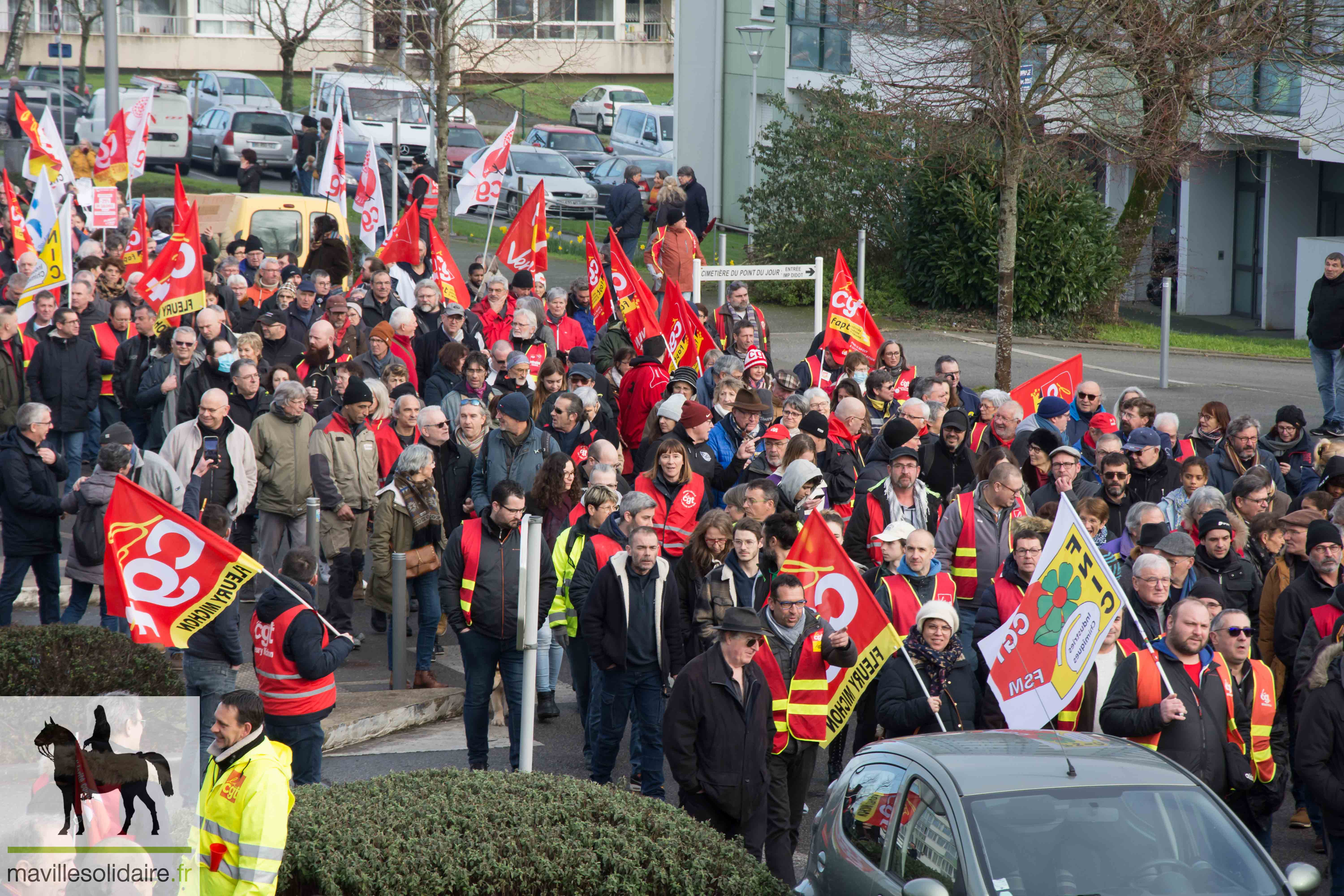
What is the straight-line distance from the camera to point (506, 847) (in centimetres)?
620

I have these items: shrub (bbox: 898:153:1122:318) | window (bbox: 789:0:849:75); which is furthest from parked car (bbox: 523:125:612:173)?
shrub (bbox: 898:153:1122:318)

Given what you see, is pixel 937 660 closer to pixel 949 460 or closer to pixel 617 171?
pixel 949 460

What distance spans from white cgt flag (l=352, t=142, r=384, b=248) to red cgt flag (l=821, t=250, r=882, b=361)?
757 centimetres

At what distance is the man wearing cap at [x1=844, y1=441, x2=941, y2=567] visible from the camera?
9.95 metres

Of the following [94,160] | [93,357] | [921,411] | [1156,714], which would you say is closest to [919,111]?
[921,411]

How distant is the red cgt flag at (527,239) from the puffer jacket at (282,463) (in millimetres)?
6003

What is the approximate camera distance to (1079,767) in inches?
231

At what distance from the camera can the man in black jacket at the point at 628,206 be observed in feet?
75.3

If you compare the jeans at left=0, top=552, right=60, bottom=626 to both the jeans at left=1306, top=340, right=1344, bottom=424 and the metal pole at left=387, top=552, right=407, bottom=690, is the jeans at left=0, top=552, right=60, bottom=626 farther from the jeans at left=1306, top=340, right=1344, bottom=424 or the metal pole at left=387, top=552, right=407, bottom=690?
the jeans at left=1306, top=340, right=1344, bottom=424

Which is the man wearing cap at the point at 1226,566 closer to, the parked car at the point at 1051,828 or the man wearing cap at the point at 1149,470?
the man wearing cap at the point at 1149,470

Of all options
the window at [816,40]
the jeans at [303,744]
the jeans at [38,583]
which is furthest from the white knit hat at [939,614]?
the window at [816,40]

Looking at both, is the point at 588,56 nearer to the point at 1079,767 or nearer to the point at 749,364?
the point at 749,364

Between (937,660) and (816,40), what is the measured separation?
2609 centimetres

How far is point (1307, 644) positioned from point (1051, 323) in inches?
700
